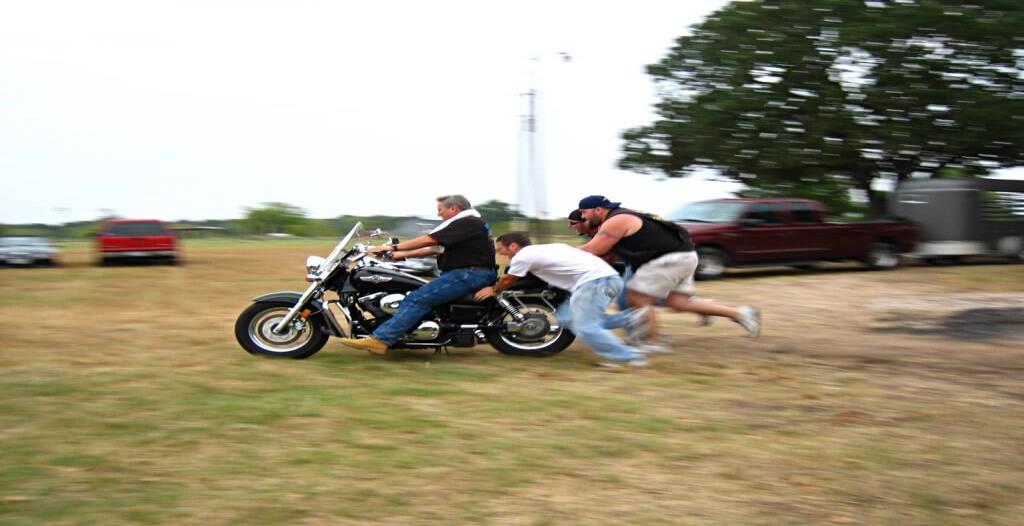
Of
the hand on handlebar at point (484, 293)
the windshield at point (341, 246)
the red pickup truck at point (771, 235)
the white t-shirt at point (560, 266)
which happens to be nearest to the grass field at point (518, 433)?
the hand on handlebar at point (484, 293)

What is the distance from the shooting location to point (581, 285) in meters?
8.06

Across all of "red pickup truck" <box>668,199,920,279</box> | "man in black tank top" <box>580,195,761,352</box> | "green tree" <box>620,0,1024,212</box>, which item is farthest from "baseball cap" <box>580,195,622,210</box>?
"green tree" <box>620,0,1024,212</box>

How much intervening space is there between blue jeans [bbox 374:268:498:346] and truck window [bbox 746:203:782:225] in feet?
38.9

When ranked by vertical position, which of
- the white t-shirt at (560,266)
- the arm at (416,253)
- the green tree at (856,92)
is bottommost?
the white t-shirt at (560,266)

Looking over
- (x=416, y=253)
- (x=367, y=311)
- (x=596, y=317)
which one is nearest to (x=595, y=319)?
(x=596, y=317)

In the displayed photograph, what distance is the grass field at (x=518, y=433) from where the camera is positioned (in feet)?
14.2

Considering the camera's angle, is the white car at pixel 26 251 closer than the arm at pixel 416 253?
No

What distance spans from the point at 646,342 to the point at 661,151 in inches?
876

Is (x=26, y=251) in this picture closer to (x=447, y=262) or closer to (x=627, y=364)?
(x=447, y=262)

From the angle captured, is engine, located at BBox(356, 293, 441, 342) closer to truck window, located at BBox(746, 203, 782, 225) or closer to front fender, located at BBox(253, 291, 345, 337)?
front fender, located at BBox(253, 291, 345, 337)

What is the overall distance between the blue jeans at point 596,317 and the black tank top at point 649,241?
22.5 inches

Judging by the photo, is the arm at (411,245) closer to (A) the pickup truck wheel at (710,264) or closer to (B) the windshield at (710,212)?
(A) the pickup truck wheel at (710,264)

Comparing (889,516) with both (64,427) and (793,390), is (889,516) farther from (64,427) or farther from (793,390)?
(64,427)

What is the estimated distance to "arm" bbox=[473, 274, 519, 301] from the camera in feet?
26.8
